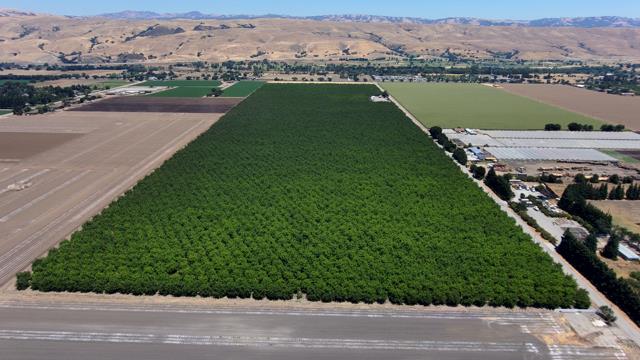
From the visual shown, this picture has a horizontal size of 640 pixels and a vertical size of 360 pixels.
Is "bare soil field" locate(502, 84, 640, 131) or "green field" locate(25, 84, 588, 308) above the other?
"bare soil field" locate(502, 84, 640, 131)

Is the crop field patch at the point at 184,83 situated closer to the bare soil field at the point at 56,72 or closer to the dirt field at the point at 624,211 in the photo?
the bare soil field at the point at 56,72

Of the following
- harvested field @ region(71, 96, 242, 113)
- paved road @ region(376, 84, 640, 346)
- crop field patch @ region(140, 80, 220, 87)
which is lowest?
paved road @ region(376, 84, 640, 346)

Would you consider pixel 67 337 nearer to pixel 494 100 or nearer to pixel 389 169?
pixel 389 169

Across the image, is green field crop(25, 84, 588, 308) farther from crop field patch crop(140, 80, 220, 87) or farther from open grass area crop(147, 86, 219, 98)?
crop field patch crop(140, 80, 220, 87)

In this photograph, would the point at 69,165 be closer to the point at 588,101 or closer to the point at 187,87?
the point at 187,87

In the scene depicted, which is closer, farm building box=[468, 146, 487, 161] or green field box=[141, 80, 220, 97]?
farm building box=[468, 146, 487, 161]

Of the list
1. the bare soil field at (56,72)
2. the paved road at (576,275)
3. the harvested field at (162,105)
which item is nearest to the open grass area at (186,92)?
the harvested field at (162,105)

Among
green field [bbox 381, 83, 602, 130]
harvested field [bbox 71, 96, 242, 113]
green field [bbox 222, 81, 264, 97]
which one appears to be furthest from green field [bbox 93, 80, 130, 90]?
green field [bbox 381, 83, 602, 130]

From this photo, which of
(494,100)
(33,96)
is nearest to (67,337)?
(33,96)
